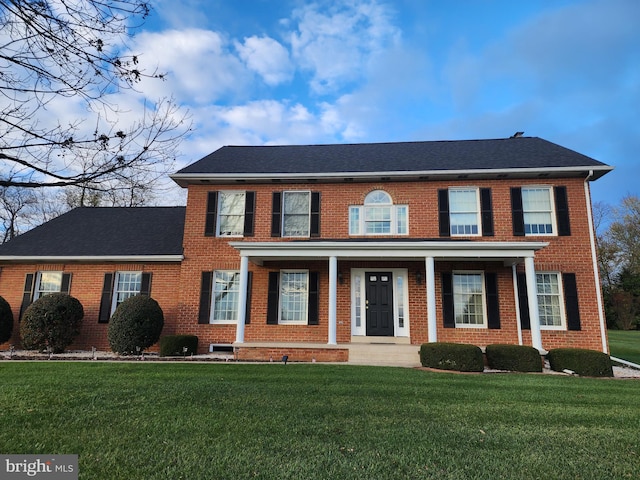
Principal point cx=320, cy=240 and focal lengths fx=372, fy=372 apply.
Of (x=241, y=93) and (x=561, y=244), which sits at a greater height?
(x=241, y=93)

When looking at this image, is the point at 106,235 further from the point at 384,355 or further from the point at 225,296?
the point at 384,355

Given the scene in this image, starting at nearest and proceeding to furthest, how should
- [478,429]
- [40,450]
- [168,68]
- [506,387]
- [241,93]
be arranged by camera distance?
[40,450] → [168,68] → [478,429] → [241,93] → [506,387]

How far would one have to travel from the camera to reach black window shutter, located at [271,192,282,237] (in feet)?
42.7

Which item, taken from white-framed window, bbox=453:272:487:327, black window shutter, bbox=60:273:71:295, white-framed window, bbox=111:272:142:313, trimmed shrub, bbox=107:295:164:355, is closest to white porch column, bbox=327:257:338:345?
white-framed window, bbox=453:272:487:327

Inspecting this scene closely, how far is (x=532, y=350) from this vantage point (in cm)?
959

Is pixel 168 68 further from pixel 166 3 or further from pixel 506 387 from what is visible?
pixel 506 387

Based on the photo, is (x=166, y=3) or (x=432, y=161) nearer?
(x=166, y=3)

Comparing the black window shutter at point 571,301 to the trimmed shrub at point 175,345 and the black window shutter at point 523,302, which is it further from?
the trimmed shrub at point 175,345

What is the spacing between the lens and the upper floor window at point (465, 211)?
40.8ft

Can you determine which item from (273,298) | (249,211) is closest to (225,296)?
(273,298)

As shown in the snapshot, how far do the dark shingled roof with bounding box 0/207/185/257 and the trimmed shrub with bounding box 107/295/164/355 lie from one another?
2.10 metres

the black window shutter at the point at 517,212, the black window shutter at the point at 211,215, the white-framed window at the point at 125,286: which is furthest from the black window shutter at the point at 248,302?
the black window shutter at the point at 517,212

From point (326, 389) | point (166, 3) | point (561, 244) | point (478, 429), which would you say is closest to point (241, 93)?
point (166, 3)

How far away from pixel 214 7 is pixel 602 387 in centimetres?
942
